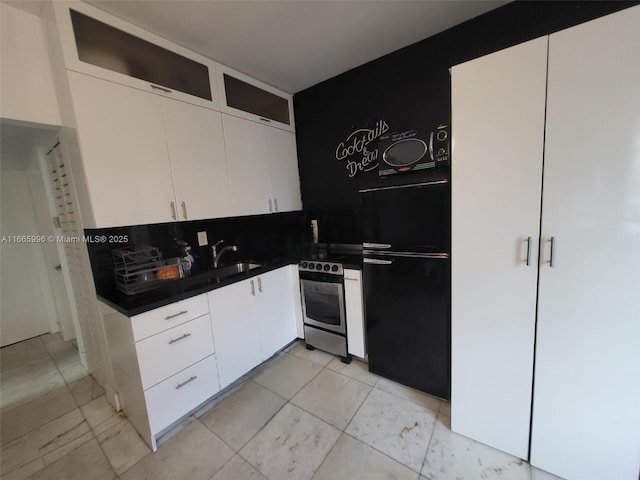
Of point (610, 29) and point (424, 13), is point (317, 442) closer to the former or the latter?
point (610, 29)

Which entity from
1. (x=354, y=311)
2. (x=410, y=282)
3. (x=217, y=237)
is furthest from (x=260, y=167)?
(x=410, y=282)

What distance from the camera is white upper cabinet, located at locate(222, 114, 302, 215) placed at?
226cm

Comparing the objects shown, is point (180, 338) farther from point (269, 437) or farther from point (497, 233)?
point (497, 233)

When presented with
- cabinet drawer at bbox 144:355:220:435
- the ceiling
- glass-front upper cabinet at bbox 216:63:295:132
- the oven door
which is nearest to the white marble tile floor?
cabinet drawer at bbox 144:355:220:435

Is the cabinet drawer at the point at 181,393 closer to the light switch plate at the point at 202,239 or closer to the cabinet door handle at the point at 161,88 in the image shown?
the light switch plate at the point at 202,239

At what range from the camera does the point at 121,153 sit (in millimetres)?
1569

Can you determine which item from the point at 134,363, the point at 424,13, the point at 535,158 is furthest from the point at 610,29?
the point at 134,363

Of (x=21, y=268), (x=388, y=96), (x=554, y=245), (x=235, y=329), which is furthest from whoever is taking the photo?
(x=21, y=268)

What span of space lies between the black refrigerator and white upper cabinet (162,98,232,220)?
124 centimetres

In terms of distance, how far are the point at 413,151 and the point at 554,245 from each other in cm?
99

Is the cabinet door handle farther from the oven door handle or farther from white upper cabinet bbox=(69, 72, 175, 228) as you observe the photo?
the oven door handle

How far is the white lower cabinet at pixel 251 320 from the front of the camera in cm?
188

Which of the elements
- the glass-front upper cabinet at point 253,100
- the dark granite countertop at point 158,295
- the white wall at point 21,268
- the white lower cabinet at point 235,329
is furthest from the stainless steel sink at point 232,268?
the white wall at point 21,268

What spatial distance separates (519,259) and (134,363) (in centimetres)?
221
